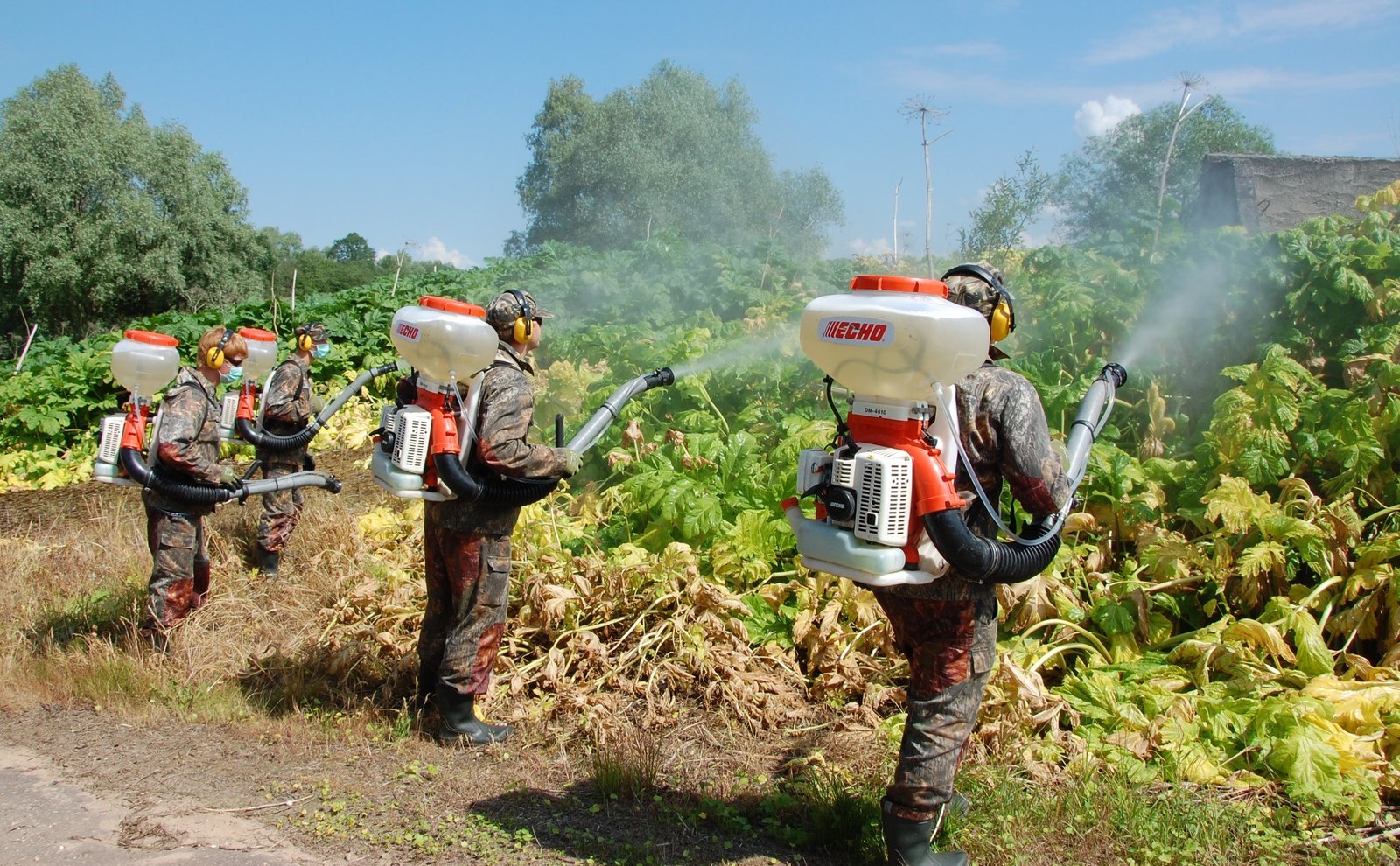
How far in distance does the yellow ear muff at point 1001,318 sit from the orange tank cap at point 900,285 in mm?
423

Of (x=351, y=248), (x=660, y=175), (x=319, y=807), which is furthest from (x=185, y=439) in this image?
(x=351, y=248)

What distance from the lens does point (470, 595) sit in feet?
15.6

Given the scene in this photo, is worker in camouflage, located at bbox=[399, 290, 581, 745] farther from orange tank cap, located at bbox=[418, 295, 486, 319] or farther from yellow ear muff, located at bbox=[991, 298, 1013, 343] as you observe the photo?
yellow ear muff, located at bbox=[991, 298, 1013, 343]

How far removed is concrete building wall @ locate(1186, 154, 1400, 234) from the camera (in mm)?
9758

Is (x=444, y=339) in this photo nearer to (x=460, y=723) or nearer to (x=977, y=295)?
(x=460, y=723)

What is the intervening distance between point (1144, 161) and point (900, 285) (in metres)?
21.8

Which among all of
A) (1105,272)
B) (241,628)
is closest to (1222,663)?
(1105,272)

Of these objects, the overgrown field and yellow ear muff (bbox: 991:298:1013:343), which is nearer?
yellow ear muff (bbox: 991:298:1013:343)

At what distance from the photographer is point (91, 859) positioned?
A: 12.6 ft

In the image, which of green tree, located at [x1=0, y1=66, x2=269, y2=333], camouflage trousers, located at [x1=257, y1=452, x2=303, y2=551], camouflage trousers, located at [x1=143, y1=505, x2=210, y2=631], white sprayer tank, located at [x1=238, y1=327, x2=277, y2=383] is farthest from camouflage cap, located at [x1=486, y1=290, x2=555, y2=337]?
green tree, located at [x1=0, y1=66, x2=269, y2=333]

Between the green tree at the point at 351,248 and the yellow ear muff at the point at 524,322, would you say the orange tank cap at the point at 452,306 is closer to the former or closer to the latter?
the yellow ear muff at the point at 524,322

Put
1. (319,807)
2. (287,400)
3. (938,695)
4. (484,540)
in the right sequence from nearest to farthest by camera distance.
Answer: (938,695) < (319,807) < (484,540) < (287,400)

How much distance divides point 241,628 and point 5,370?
1353cm

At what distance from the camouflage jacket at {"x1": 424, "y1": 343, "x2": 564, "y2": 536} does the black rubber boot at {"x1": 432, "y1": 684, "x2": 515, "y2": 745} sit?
32.5 inches
